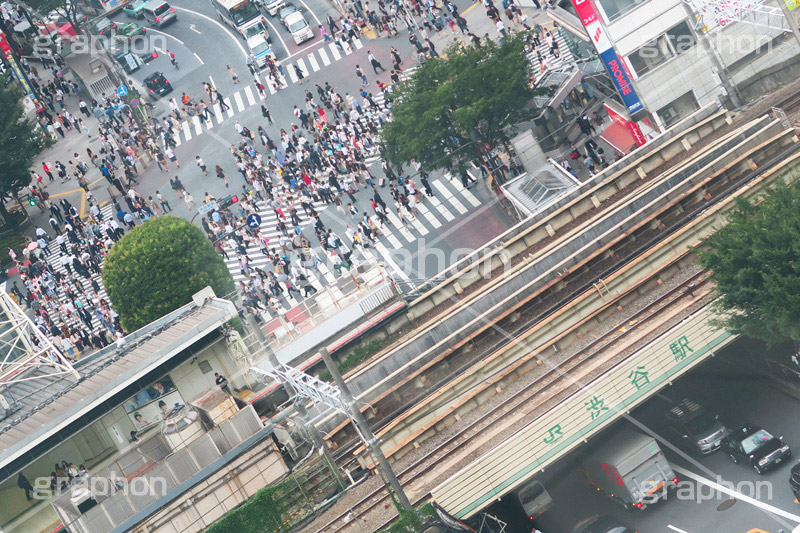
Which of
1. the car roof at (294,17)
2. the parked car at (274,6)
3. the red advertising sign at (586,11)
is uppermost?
the parked car at (274,6)

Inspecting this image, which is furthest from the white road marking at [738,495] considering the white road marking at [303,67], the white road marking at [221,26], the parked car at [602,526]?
the white road marking at [221,26]

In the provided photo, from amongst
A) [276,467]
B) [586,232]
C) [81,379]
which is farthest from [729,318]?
[81,379]

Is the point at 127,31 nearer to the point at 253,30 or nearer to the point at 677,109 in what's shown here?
the point at 253,30

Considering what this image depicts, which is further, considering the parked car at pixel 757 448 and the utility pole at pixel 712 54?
the utility pole at pixel 712 54

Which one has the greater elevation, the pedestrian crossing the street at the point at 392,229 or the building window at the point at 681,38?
the building window at the point at 681,38

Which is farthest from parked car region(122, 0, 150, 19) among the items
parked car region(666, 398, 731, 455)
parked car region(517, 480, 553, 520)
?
parked car region(666, 398, 731, 455)

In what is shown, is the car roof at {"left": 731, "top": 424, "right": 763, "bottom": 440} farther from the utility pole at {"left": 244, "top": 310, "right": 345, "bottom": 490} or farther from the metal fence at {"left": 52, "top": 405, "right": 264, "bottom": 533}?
the metal fence at {"left": 52, "top": 405, "right": 264, "bottom": 533}

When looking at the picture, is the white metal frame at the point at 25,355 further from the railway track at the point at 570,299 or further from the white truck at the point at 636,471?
the white truck at the point at 636,471
